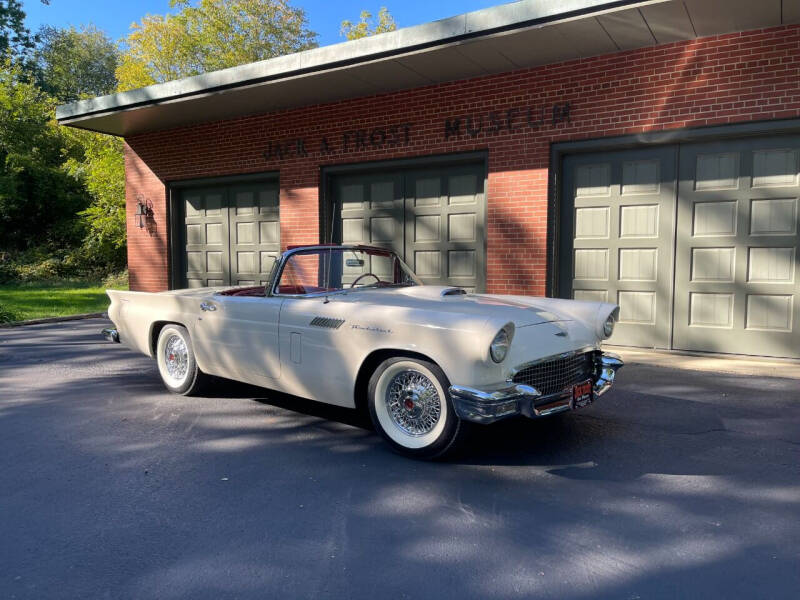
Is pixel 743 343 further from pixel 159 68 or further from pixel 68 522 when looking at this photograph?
pixel 159 68

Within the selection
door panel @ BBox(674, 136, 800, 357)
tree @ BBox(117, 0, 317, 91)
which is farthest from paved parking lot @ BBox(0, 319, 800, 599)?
tree @ BBox(117, 0, 317, 91)

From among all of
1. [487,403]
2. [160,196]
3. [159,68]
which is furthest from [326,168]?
[159,68]

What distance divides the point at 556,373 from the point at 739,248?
452 cm

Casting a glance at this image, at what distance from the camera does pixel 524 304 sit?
4.34 meters

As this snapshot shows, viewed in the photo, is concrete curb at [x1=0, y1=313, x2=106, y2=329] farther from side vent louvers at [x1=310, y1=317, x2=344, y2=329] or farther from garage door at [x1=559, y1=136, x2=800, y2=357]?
garage door at [x1=559, y1=136, x2=800, y2=357]

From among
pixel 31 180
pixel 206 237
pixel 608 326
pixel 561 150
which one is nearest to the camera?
pixel 608 326

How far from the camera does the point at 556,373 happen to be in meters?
3.73

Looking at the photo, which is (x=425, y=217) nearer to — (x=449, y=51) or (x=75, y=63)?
(x=449, y=51)

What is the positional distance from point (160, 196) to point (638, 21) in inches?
375

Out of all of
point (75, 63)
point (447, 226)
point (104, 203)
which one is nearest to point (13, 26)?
point (104, 203)

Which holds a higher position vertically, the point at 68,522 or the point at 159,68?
the point at 159,68

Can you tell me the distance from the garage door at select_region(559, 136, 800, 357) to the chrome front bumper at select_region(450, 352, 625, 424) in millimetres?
4448

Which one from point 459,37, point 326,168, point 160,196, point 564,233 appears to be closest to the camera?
point 459,37

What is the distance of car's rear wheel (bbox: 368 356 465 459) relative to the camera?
11.5ft
